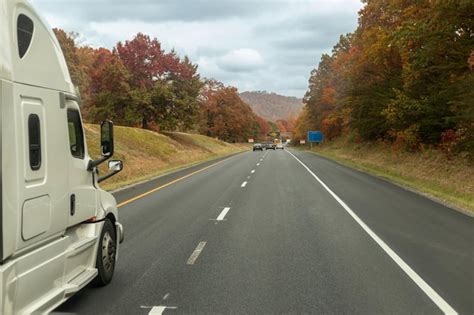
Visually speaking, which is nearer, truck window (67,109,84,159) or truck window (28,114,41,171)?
truck window (28,114,41,171)

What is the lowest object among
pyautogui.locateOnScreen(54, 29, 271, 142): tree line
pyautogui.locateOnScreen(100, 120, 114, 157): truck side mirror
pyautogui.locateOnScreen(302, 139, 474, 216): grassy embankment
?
pyautogui.locateOnScreen(302, 139, 474, 216): grassy embankment

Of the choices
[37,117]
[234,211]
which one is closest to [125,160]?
[234,211]

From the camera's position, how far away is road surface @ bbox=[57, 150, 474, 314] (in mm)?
5270

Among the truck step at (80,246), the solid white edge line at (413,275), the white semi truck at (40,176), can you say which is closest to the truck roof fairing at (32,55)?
the white semi truck at (40,176)

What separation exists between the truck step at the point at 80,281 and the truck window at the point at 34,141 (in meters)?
1.36

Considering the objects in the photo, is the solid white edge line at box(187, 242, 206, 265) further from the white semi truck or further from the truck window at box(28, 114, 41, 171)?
the truck window at box(28, 114, 41, 171)

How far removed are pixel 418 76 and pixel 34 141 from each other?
84.8 ft

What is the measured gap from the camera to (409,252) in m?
7.67

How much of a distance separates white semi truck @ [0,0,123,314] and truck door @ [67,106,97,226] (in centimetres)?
1

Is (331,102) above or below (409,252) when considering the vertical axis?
above

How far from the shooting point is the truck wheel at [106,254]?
5.80 m

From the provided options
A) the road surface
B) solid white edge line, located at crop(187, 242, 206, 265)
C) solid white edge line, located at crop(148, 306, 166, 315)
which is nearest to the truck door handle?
the road surface

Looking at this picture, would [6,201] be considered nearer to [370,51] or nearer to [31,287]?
[31,287]

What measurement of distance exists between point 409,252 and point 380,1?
95.4ft
